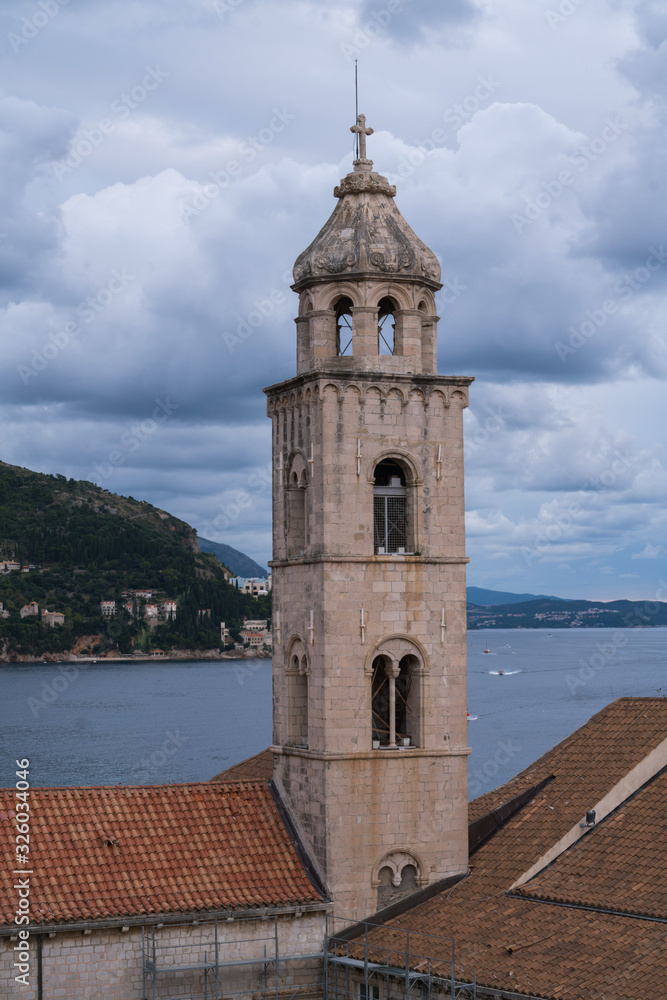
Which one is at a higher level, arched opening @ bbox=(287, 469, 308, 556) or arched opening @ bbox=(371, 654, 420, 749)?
arched opening @ bbox=(287, 469, 308, 556)

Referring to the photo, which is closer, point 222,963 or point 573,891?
point 573,891

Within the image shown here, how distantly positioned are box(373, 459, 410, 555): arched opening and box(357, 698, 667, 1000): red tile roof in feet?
20.7

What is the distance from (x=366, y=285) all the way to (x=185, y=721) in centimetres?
10814

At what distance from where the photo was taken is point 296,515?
30.5 metres

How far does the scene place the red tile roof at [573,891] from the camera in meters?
22.8

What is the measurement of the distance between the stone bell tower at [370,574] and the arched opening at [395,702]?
0.05 m

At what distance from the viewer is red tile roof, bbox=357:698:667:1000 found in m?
22.8

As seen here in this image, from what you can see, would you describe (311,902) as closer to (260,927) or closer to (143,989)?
(260,927)

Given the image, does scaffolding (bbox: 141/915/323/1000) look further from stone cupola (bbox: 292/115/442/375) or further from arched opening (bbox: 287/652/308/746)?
stone cupola (bbox: 292/115/442/375)

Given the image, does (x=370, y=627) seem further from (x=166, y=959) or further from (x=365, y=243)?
(x=365, y=243)

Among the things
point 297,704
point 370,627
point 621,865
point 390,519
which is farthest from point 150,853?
point 621,865

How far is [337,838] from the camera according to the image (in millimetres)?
27875

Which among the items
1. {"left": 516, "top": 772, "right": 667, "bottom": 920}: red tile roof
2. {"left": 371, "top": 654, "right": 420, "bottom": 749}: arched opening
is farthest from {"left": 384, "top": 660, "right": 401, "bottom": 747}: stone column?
{"left": 516, "top": 772, "right": 667, "bottom": 920}: red tile roof

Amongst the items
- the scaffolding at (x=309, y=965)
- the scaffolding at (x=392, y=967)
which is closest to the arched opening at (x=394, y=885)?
the scaffolding at (x=392, y=967)
